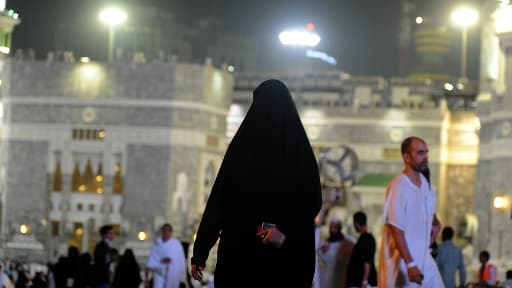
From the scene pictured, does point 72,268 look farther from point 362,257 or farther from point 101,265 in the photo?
point 362,257

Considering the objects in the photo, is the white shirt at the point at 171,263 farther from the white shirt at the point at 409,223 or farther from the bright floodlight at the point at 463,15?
the bright floodlight at the point at 463,15

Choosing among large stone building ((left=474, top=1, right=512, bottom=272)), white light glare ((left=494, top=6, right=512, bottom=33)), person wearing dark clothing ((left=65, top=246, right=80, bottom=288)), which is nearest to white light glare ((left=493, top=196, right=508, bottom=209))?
large stone building ((left=474, top=1, right=512, bottom=272))

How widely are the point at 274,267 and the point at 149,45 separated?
55865mm

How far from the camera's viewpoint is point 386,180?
39.2m

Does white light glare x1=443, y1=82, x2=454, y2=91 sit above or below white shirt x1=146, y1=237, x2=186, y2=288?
above

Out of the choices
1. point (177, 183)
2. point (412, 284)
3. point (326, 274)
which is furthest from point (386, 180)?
point (412, 284)

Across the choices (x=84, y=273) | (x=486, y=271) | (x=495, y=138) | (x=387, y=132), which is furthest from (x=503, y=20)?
(x=84, y=273)

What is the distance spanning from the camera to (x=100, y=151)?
3762 cm

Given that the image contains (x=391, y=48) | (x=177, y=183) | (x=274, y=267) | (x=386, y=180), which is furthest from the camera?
(x=391, y=48)

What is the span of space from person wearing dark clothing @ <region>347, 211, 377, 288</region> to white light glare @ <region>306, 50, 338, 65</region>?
47.3 meters

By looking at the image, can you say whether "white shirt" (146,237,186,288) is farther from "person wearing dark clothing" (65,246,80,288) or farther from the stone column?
the stone column

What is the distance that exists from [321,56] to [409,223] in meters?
51.4

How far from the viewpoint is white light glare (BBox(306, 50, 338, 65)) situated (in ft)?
193

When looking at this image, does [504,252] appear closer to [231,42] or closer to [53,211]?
[53,211]
